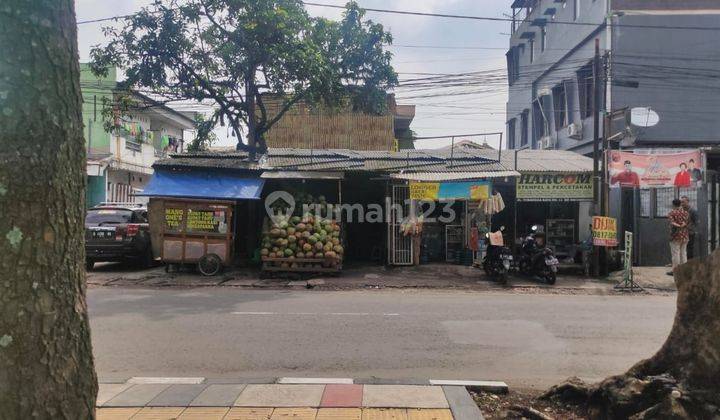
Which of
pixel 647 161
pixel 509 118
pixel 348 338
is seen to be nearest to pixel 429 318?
pixel 348 338

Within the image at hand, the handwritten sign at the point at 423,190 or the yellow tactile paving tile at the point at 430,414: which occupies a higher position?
the handwritten sign at the point at 423,190

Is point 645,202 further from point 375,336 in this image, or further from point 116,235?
point 116,235

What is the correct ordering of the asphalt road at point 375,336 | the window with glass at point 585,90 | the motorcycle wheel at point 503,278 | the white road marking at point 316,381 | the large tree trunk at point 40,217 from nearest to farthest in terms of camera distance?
the large tree trunk at point 40,217
the white road marking at point 316,381
the asphalt road at point 375,336
the motorcycle wheel at point 503,278
the window with glass at point 585,90

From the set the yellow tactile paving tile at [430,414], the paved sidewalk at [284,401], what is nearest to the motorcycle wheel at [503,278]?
the paved sidewalk at [284,401]

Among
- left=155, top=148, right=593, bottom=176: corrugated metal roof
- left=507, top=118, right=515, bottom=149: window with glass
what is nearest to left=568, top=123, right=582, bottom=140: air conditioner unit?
left=155, top=148, right=593, bottom=176: corrugated metal roof

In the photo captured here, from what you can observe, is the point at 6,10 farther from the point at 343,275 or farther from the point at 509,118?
the point at 509,118

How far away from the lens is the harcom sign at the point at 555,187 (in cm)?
1475

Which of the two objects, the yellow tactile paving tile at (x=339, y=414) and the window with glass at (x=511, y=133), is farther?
the window with glass at (x=511, y=133)

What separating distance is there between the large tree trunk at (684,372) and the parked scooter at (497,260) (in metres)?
8.72

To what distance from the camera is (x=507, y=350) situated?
6.52 m

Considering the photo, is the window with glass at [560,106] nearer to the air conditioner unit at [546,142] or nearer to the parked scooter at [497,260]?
the air conditioner unit at [546,142]

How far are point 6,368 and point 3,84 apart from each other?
102 centimetres

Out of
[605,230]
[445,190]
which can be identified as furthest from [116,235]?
[605,230]

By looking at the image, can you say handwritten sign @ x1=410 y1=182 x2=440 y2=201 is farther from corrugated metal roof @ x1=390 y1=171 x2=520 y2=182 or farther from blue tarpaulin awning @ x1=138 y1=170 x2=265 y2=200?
blue tarpaulin awning @ x1=138 y1=170 x2=265 y2=200
